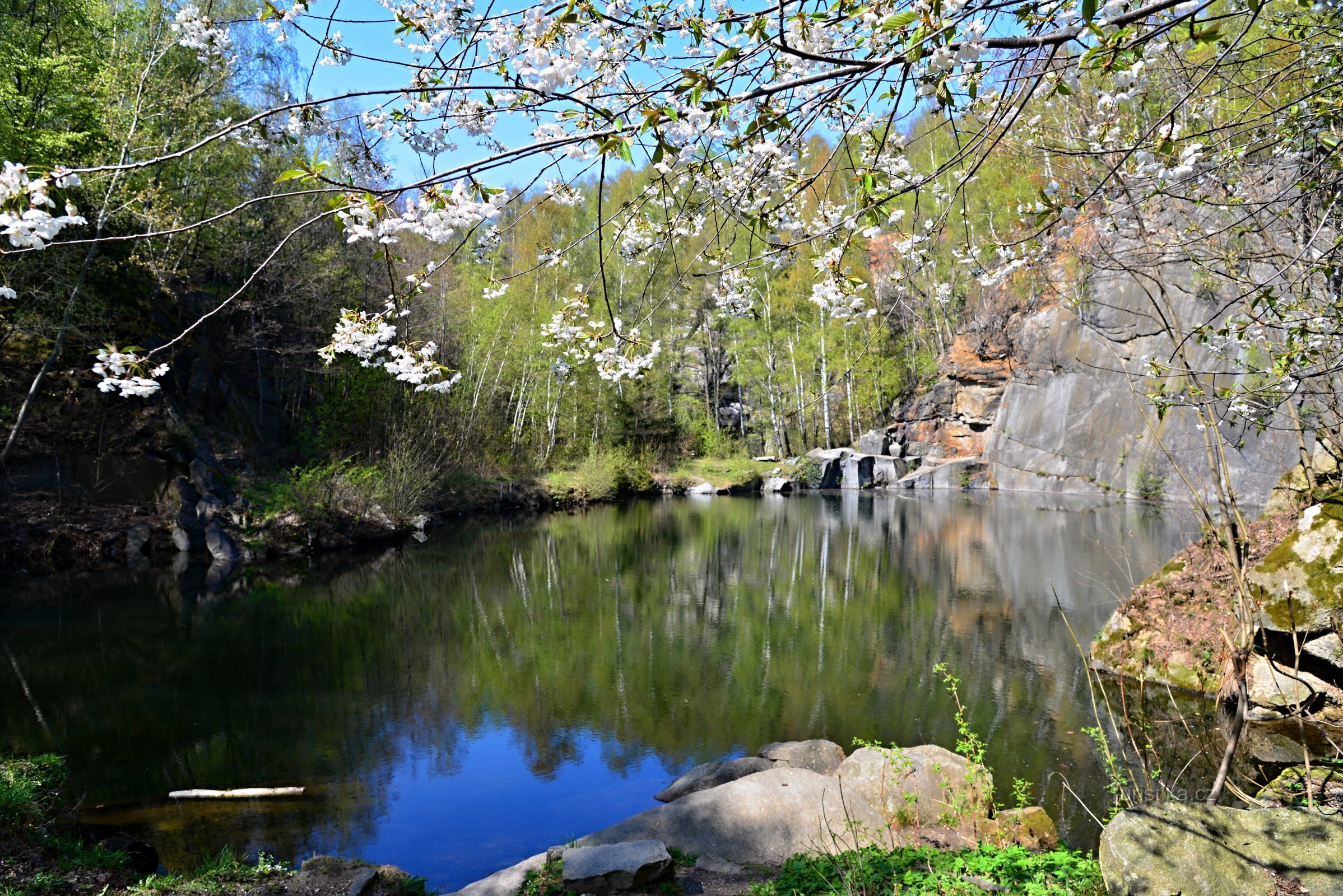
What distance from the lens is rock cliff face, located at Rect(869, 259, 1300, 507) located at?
21297 mm

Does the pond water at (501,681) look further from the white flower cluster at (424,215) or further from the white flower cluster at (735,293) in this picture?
the white flower cluster at (424,215)

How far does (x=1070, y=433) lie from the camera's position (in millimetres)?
26984

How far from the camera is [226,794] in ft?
18.4

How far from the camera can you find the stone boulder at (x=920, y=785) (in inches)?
196

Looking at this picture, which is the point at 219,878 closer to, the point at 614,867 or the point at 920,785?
the point at 614,867

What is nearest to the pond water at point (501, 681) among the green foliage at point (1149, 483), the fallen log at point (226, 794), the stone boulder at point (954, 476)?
the fallen log at point (226, 794)

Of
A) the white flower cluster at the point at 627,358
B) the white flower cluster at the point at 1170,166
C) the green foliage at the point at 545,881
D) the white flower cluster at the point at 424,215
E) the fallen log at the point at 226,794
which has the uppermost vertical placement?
the white flower cluster at the point at 1170,166

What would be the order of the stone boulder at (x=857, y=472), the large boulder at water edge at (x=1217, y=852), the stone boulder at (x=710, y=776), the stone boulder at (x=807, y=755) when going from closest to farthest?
the large boulder at water edge at (x=1217, y=852) < the stone boulder at (x=710, y=776) < the stone boulder at (x=807, y=755) < the stone boulder at (x=857, y=472)

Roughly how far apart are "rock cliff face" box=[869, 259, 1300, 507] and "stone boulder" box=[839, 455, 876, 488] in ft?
5.46

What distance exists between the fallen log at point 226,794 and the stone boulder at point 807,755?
3.61 metres

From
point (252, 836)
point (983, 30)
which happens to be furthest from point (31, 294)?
point (983, 30)

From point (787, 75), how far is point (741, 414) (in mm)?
34326

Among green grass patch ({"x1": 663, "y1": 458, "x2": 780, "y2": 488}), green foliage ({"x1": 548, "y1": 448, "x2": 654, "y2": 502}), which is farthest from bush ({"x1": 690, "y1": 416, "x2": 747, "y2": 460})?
green foliage ({"x1": 548, "y1": 448, "x2": 654, "y2": 502})

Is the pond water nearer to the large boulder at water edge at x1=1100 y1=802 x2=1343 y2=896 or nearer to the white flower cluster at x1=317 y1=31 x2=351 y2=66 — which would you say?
the large boulder at water edge at x1=1100 y1=802 x2=1343 y2=896
